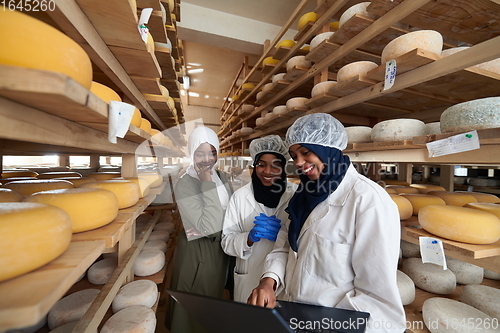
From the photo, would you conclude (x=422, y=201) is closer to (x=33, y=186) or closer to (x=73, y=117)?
(x=73, y=117)

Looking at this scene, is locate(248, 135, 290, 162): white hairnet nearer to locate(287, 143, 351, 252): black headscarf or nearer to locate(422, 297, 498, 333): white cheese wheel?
locate(287, 143, 351, 252): black headscarf

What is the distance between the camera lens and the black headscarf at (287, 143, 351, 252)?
107 cm

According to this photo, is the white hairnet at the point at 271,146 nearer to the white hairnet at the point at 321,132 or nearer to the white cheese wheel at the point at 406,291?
the white hairnet at the point at 321,132

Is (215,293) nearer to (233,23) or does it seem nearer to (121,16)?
(121,16)

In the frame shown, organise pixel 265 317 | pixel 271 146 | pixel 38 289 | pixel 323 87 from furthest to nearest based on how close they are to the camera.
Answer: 1. pixel 323 87
2. pixel 271 146
3. pixel 265 317
4. pixel 38 289

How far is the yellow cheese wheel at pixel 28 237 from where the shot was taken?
42cm

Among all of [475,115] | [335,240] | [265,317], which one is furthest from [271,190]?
[475,115]

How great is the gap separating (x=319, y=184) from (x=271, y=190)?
45 cm

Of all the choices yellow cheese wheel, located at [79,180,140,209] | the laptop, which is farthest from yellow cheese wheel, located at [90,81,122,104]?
the laptop

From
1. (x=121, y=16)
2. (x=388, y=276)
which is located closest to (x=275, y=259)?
(x=388, y=276)

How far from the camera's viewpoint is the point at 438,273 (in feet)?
4.98

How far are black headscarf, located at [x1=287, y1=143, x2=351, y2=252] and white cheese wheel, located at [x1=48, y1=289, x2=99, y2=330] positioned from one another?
113cm

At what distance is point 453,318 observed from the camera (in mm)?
1124

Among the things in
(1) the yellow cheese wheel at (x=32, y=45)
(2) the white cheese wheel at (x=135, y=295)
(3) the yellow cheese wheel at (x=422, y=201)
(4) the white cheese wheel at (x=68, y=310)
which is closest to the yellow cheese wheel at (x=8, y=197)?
(1) the yellow cheese wheel at (x=32, y=45)
